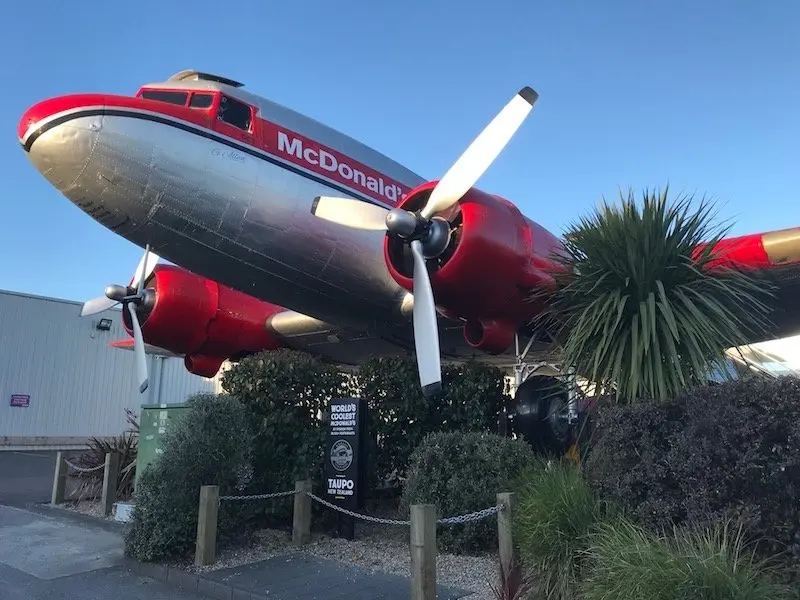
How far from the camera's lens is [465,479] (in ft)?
23.3

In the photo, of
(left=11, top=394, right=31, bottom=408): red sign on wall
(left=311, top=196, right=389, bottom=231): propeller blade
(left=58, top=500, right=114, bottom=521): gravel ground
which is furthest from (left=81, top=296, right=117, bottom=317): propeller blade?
(left=11, top=394, right=31, bottom=408): red sign on wall

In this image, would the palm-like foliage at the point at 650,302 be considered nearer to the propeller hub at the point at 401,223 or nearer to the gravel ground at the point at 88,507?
the propeller hub at the point at 401,223

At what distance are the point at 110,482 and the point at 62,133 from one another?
5.71 m

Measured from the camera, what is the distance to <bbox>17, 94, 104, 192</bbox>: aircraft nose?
316 inches

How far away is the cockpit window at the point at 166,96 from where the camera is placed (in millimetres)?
9359

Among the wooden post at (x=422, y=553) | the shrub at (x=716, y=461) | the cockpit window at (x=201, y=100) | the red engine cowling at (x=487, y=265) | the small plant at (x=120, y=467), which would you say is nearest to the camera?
the shrub at (x=716, y=461)

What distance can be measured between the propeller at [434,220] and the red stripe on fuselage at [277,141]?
216cm

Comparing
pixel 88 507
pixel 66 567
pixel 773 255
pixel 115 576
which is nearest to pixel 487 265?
pixel 773 255

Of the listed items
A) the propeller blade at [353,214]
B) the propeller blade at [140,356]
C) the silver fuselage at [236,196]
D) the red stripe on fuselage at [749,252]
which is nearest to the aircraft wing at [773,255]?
the red stripe on fuselage at [749,252]

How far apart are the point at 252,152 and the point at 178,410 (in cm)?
370

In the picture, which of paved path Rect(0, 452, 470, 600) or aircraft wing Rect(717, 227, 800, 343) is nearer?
paved path Rect(0, 452, 470, 600)

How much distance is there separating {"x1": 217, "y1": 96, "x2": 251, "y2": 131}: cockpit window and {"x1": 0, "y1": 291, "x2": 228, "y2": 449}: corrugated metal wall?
1954cm

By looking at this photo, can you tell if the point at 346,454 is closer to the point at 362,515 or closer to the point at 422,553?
the point at 362,515

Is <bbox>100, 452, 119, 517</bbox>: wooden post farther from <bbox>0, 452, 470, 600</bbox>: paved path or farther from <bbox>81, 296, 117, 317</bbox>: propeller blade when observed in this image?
<bbox>81, 296, 117, 317</bbox>: propeller blade
